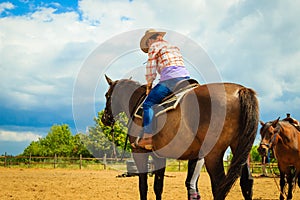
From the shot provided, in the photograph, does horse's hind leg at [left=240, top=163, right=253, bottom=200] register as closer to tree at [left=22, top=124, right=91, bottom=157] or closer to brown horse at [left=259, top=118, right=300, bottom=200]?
brown horse at [left=259, top=118, right=300, bottom=200]

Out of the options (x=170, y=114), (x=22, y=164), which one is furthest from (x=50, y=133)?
(x=170, y=114)

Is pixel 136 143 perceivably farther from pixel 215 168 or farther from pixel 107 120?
pixel 107 120

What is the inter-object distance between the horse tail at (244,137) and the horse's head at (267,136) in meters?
4.78

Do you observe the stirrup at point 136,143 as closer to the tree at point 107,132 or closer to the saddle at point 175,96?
the saddle at point 175,96

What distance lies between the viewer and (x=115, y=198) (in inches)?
371

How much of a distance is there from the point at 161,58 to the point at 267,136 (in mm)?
5099

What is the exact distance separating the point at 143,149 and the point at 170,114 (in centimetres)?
131

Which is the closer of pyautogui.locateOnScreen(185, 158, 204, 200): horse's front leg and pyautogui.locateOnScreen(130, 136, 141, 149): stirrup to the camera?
pyautogui.locateOnScreen(185, 158, 204, 200): horse's front leg

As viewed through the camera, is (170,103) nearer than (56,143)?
Yes

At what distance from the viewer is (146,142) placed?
5707 mm

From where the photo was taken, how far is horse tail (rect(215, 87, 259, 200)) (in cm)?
479

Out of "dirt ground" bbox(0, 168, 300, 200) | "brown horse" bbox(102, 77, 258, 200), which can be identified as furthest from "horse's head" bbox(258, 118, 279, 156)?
"brown horse" bbox(102, 77, 258, 200)

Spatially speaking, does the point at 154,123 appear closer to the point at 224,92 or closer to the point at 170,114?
the point at 170,114

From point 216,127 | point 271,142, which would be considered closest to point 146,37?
point 216,127
